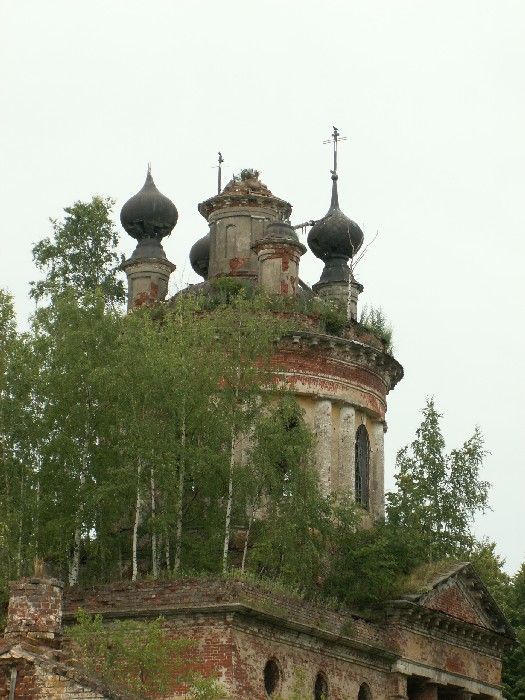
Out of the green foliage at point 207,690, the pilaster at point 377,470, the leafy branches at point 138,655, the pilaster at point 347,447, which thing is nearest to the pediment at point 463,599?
the pilaster at point 377,470

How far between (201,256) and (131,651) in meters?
16.3

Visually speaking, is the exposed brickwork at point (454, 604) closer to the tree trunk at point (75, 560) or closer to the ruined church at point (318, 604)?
the ruined church at point (318, 604)

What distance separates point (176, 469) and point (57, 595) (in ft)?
27.3

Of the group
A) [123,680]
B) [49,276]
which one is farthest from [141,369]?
[49,276]

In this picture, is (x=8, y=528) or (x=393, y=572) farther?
(x=393, y=572)

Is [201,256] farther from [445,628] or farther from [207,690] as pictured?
[207,690]

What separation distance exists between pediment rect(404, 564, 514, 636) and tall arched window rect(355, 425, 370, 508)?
257 cm

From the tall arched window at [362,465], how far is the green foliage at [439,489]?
0.73 m

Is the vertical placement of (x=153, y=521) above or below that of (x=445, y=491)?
below

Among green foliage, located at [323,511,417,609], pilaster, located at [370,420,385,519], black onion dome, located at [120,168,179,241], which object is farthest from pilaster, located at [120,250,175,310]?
green foliage, located at [323,511,417,609]

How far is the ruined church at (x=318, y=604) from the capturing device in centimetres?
2789

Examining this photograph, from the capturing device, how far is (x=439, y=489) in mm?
38125

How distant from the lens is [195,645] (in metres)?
27.7

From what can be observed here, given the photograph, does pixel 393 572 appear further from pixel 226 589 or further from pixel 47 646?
pixel 47 646
